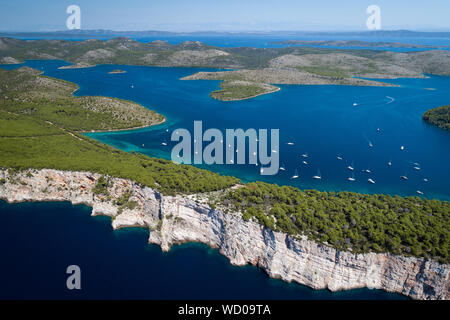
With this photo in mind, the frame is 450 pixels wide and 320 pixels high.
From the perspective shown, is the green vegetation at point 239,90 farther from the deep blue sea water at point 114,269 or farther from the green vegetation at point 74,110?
the deep blue sea water at point 114,269

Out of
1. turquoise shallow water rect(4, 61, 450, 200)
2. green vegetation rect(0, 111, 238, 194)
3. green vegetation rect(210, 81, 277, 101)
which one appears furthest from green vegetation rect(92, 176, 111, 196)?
green vegetation rect(210, 81, 277, 101)

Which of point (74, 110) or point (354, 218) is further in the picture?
point (74, 110)

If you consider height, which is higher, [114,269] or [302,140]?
[302,140]

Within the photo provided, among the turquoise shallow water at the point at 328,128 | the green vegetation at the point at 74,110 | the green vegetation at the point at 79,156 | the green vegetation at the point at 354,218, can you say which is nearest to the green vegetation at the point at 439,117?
the turquoise shallow water at the point at 328,128

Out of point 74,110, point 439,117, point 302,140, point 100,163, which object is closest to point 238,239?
point 100,163

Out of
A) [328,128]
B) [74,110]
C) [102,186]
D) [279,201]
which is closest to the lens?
[279,201]

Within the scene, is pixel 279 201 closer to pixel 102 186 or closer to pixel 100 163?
pixel 102 186
